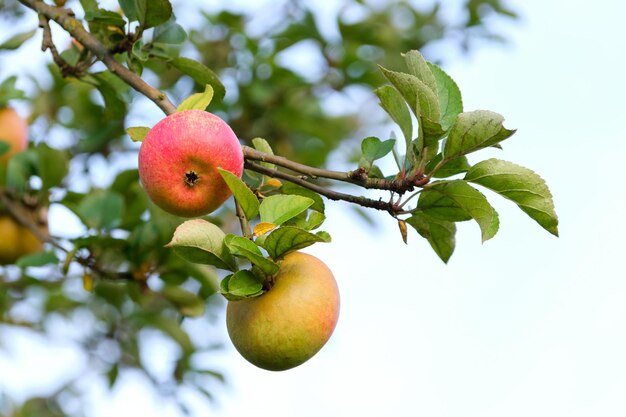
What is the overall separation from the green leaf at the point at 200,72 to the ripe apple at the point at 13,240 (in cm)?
74

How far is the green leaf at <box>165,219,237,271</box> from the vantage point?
35.6 inches

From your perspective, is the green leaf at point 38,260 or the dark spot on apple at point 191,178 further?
the green leaf at point 38,260

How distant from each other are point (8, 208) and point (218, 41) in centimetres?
93

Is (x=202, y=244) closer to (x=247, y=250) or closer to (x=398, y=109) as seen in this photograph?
(x=247, y=250)

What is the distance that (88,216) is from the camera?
1.63 m

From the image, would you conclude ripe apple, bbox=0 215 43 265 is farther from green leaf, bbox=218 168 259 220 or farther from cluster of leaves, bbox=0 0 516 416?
green leaf, bbox=218 168 259 220

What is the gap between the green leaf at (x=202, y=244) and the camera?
0.91 meters

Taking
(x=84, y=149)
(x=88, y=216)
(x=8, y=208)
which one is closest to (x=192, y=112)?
(x=88, y=216)

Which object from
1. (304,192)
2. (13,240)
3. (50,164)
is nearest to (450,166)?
(304,192)

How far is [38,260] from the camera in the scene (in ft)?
5.08

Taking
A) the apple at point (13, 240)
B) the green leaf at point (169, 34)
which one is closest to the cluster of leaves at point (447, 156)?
the green leaf at point (169, 34)

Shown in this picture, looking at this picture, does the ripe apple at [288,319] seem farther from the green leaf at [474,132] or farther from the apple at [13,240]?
the apple at [13,240]

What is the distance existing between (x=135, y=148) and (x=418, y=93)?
138 centimetres

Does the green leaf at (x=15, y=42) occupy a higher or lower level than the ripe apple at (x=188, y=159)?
lower
